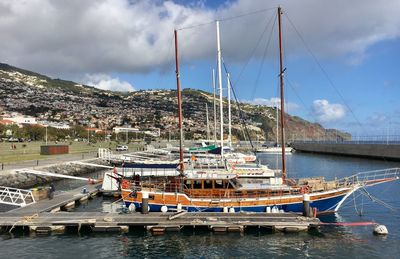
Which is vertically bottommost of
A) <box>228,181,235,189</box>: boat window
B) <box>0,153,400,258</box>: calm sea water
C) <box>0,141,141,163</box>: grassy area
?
<box>0,153,400,258</box>: calm sea water

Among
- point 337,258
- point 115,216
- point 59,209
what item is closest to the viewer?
point 337,258

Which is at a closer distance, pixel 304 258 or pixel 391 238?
pixel 304 258

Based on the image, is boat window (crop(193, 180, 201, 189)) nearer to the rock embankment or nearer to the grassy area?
the rock embankment

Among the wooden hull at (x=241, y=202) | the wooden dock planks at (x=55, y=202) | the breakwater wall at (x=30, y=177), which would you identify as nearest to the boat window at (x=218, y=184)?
the wooden hull at (x=241, y=202)

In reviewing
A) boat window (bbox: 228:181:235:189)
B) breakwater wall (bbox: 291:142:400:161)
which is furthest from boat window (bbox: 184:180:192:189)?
breakwater wall (bbox: 291:142:400:161)

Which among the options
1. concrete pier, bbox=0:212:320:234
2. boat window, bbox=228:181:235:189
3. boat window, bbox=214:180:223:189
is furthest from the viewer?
boat window, bbox=214:180:223:189

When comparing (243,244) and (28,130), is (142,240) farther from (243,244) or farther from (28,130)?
(28,130)

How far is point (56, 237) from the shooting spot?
25.2m

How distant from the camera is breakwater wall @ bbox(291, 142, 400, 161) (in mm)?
86137

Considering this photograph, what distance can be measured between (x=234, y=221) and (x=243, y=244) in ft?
9.36

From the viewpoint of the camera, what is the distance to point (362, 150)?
332 feet

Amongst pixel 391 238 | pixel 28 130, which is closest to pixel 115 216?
pixel 391 238

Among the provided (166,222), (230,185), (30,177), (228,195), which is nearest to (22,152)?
(30,177)

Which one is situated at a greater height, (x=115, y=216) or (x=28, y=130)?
(x=28, y=130)
